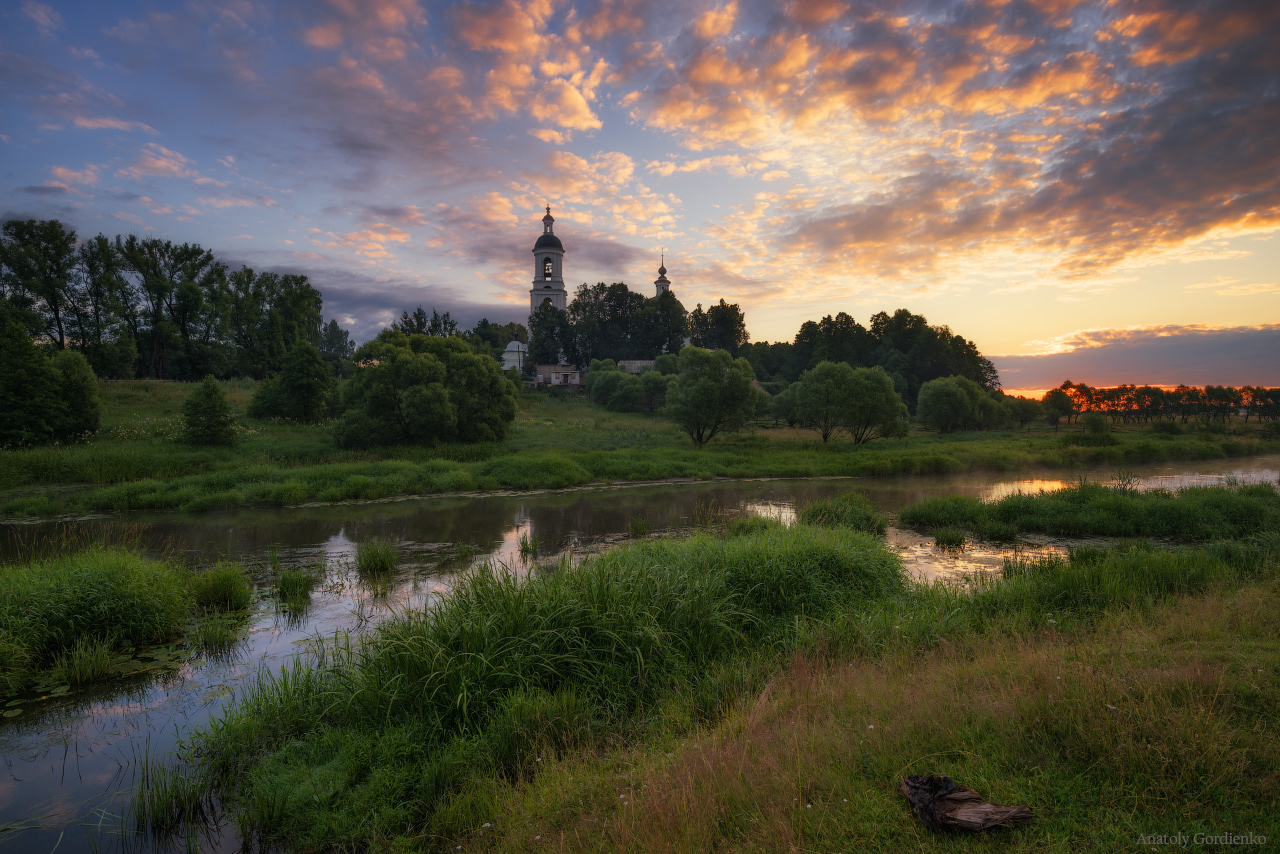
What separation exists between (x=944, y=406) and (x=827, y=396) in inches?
880

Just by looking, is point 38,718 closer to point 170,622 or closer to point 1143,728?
→ point 170,622

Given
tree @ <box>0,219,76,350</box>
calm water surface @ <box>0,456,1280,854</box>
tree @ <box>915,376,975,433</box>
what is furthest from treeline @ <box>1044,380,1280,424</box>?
tree @ <box>0,219,76,350</box>

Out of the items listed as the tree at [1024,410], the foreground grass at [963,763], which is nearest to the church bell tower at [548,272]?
the tree at [1024,410]

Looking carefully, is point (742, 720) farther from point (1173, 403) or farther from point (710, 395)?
point (1173, 403)

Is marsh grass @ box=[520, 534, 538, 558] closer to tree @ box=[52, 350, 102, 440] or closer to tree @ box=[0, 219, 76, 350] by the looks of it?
tree @ box=[52, 350, 102, 440]

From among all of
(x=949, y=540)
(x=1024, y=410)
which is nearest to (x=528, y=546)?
(x=949, y=540)

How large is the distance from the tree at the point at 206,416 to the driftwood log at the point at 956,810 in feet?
104

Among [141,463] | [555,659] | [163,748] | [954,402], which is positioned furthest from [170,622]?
[954,402]

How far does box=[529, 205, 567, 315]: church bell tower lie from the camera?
93688 mm

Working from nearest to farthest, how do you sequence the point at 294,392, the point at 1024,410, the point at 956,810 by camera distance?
the point at 956,810, the point at 294,392, the point at 1024,410

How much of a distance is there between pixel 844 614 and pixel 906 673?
2071 mm

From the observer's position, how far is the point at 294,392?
3578 centimetres

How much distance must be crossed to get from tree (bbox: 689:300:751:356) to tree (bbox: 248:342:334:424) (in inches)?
2493

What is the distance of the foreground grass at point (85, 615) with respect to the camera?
707 centimetres
